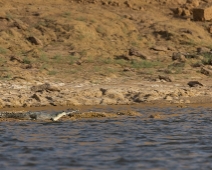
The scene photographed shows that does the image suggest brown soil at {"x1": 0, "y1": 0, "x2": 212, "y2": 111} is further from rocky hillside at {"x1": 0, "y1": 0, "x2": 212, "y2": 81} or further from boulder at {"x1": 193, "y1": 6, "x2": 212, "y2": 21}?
boulder at {"x1": 193, "y1": 6, "x2": 212, "y2": 21}

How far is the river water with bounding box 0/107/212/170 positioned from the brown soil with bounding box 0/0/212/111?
4.23 metres

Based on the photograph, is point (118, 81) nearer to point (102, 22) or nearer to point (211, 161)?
point (102, 22)

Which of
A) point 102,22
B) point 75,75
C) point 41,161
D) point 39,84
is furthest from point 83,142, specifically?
point 102,22

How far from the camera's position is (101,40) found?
60.8 ft

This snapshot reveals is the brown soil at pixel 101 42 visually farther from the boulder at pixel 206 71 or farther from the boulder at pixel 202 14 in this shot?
the boulder at pixel 202 14

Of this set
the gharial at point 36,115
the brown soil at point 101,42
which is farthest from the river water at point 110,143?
the brown soil at point 101,42

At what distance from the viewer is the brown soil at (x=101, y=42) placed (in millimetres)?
15203

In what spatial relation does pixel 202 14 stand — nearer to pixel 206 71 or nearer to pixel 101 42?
pixel 101 42

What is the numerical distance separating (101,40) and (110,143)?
10614mm

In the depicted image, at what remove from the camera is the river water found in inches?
267

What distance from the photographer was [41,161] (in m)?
6.91

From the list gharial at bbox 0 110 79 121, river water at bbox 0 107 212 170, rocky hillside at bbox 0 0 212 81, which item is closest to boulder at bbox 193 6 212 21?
rocky hillside at bbox 0 0 212 81

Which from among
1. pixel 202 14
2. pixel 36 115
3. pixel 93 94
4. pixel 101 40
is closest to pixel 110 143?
pixel 36 115

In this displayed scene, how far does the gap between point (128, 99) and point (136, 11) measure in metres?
9.16
